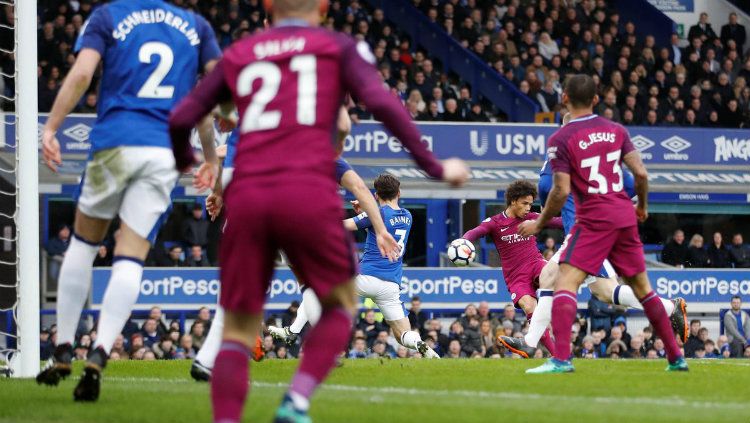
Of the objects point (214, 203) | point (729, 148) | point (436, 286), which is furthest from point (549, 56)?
point (214, 203)

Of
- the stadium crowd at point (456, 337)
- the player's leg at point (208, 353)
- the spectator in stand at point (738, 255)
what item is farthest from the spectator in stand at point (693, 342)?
the player's leg at point (208, 353)

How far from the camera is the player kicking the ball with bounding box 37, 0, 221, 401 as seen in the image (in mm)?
7422

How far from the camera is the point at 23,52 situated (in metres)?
9.70

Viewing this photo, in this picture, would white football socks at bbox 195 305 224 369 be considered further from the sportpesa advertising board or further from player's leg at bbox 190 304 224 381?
the sportpesa advertising board

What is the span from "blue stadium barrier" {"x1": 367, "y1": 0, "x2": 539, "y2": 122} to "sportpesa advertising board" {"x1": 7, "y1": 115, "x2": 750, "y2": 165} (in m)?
1.54

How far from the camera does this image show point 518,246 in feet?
45.1

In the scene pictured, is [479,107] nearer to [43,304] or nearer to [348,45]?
[43,304]

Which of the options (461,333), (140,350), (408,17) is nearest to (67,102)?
(140,350)

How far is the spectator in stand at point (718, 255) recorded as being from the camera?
26531mm

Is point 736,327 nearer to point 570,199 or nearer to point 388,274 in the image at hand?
point 388,274

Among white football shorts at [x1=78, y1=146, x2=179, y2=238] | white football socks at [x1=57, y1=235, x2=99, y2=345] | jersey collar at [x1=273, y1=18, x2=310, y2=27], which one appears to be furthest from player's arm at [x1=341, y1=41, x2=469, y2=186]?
white football socks at [x1=57, y1=235, x2=99, y2=345]

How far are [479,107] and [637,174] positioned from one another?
731 inches

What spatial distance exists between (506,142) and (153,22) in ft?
65.2

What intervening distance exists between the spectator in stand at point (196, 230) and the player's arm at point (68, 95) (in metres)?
16.0
